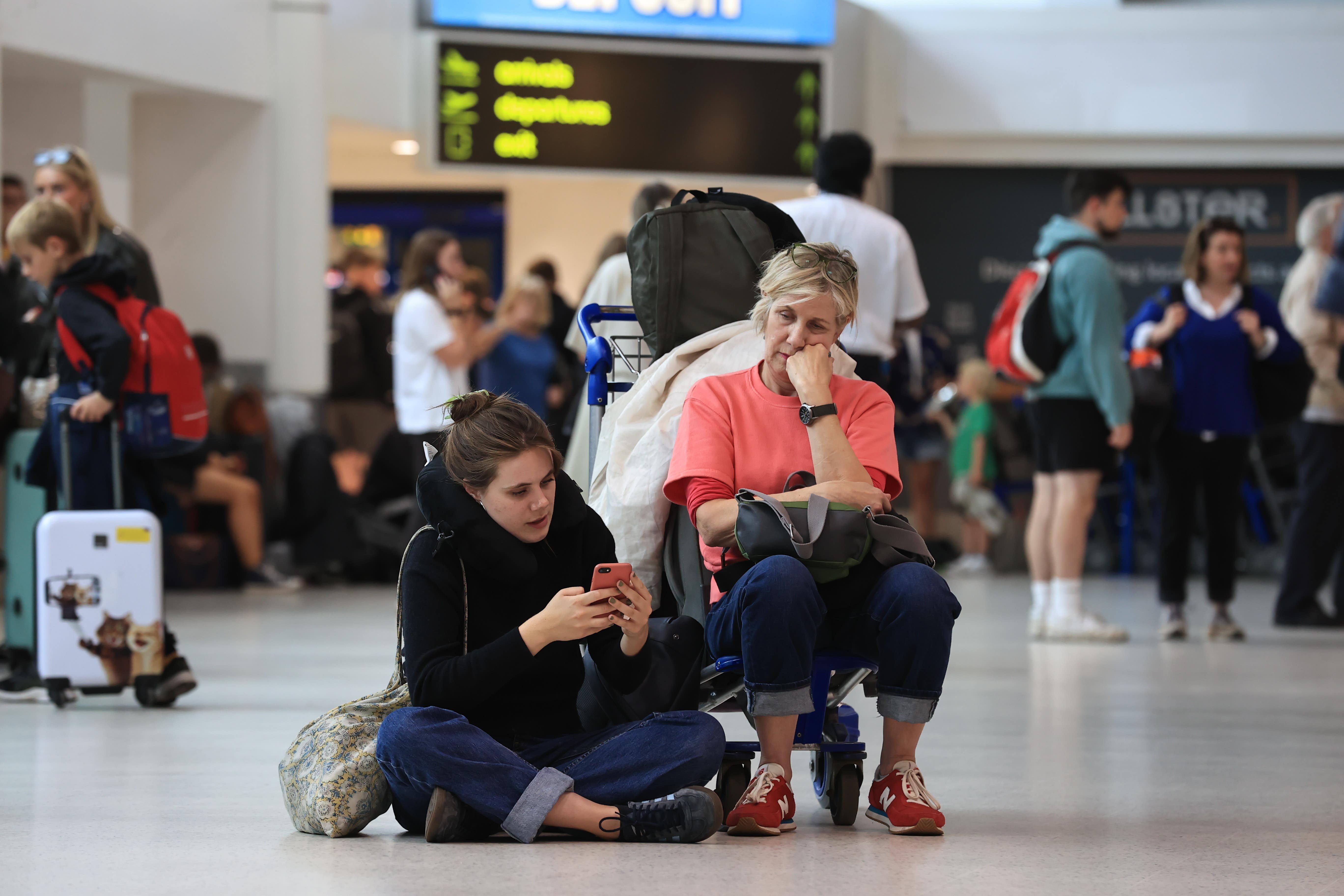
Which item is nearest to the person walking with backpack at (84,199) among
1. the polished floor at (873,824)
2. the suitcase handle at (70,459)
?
the suitcase handle at (70,459)

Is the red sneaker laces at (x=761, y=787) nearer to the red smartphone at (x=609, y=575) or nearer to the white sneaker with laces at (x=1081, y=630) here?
the red smartphone at (x=609, y=575)

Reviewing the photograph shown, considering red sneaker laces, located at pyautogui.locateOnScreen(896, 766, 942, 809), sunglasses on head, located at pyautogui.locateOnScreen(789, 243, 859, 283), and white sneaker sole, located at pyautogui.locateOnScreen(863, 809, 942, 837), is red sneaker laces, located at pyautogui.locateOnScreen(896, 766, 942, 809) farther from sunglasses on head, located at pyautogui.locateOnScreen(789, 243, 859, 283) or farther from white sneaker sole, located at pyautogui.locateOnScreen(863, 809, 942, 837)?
sunglasses on head, located at pyautogui.locateOnScreen(789, 243, 859, 283)

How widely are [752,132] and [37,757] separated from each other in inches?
284

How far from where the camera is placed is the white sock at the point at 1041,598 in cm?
673

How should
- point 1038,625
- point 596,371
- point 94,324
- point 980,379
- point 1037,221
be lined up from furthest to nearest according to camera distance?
point 1037,221 < point 980,379 < point 1038,625 < point 94,324 < point 596,371

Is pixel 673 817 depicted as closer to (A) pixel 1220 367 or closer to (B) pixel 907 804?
(B) pixel 907 804

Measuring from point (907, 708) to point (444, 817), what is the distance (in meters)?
0.81

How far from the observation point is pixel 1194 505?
22.1 ft

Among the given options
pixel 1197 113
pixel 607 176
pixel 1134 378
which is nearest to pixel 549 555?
pixel 1134 378

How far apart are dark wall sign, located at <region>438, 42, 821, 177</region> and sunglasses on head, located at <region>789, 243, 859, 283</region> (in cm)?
707

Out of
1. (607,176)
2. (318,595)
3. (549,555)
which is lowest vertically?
(318,595)

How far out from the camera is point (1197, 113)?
37.0 ft

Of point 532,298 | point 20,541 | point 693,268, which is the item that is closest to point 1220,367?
point 532,298

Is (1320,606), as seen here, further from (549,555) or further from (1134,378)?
(549,555)
